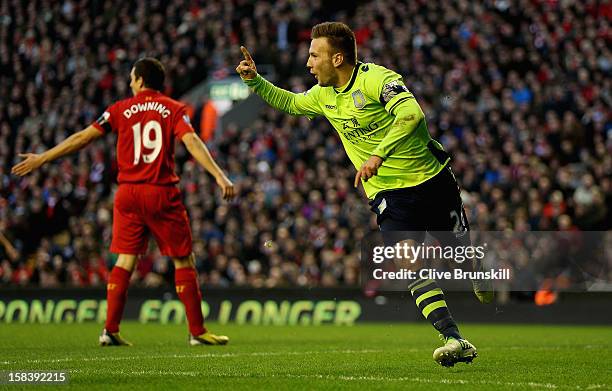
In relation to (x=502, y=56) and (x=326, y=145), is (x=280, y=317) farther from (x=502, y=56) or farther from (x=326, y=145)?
(x=502, y=56)

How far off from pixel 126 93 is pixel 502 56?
895cm

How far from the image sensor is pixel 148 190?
10.4 meters

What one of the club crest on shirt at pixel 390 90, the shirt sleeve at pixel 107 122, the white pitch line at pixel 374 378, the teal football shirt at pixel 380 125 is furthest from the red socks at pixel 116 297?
the club crest on shirt at pixel 390 90

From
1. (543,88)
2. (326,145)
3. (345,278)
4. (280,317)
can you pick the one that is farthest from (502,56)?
(280,317)

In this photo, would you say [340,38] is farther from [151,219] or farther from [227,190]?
[151,219]

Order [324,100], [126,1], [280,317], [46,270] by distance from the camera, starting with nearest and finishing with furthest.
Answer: [324,100] < [280,317] < [46,270] < [126,1]

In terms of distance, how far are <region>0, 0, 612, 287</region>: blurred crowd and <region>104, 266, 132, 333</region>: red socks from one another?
7.50 meters

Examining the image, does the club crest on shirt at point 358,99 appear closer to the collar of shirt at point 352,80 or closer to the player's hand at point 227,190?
the collar of shirt at point 352,80

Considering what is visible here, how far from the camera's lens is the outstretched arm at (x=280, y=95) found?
28.9 feet

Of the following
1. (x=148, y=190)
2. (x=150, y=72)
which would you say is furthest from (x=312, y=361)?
(x=150, y=72)

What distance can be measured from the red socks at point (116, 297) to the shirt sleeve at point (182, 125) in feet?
4.64

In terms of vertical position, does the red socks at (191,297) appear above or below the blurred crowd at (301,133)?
below

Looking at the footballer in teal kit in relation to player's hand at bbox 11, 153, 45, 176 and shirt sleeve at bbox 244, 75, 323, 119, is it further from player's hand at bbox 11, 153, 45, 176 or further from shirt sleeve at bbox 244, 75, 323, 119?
player's hand at bbox 11, 153, 45, 176

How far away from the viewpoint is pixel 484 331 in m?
14.7
